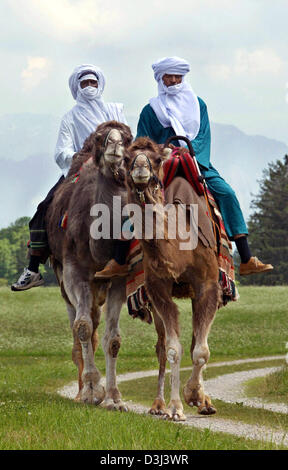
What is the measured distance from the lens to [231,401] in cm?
1320

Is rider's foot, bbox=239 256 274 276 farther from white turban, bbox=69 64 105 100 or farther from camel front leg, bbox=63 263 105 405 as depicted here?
white turban, bbox=69 64 105 100

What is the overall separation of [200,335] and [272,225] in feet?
207

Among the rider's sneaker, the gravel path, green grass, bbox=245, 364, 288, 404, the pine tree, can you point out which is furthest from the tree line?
the rider's sneaker

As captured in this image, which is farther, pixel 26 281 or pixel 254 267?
pixel 26 281

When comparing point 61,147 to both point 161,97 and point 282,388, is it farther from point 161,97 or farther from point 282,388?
point 282,388

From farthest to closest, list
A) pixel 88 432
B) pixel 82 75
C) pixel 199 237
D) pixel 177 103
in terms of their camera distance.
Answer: pixel 82 75 → pixel 177 103 → pixel 199 237 → pixel 88 432

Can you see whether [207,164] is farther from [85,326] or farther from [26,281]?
[26,281]

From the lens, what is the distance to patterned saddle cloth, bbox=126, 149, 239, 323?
9.52m

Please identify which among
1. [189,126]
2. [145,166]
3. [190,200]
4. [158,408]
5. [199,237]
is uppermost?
[189,126]

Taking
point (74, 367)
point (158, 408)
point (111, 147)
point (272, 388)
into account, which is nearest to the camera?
point (111, 147)

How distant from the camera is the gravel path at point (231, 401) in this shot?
348 inches

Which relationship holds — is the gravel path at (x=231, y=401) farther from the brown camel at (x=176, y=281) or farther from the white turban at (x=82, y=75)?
the white turban at (x=82, y=75)

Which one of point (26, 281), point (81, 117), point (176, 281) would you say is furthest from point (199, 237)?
point (26, 281)
